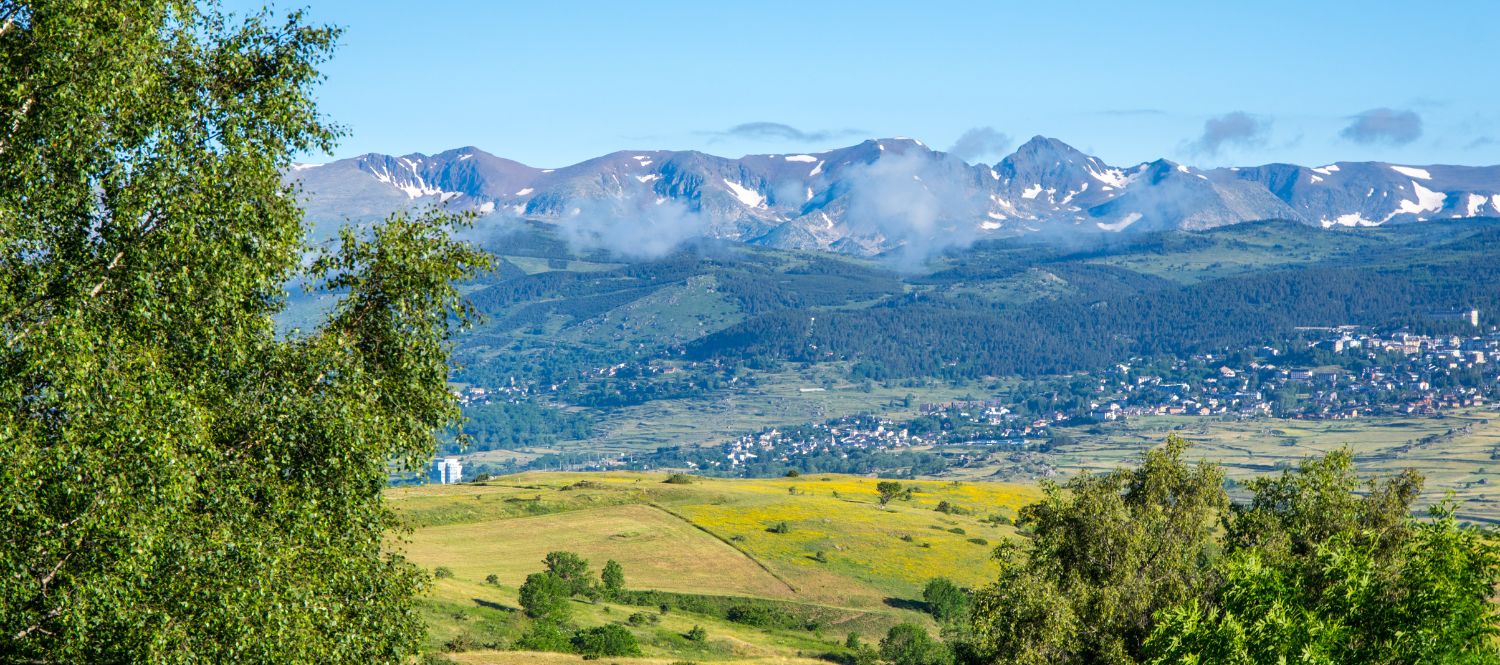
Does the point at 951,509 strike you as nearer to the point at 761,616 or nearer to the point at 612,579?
the point at 612,579

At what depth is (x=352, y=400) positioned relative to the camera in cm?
2327

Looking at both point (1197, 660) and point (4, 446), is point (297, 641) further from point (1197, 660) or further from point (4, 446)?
point (1197, 660)

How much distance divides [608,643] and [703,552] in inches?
1771

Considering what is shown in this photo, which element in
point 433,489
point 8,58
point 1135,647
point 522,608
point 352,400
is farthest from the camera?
point 433,489

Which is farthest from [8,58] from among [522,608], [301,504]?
[522,608]

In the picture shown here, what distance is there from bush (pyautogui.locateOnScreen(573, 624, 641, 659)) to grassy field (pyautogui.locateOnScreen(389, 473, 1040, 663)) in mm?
2450

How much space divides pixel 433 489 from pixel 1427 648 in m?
137

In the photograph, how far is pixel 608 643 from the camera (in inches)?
2894

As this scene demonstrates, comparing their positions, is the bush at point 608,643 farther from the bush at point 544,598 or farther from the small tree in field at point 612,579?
the small tree in field at point 612,579

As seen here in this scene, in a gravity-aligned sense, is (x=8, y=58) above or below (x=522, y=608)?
above

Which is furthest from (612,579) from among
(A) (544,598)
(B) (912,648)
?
(B) (912,648)

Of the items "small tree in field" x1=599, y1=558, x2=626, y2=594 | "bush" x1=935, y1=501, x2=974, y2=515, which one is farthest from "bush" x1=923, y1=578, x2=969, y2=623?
"bush" x1=935, y1=501, x2=974, y2=515

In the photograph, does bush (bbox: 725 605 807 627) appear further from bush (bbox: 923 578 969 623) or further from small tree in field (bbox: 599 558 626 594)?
bush (bbox: 923 578 969 623)

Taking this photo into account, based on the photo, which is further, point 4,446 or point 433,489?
point 433,489
